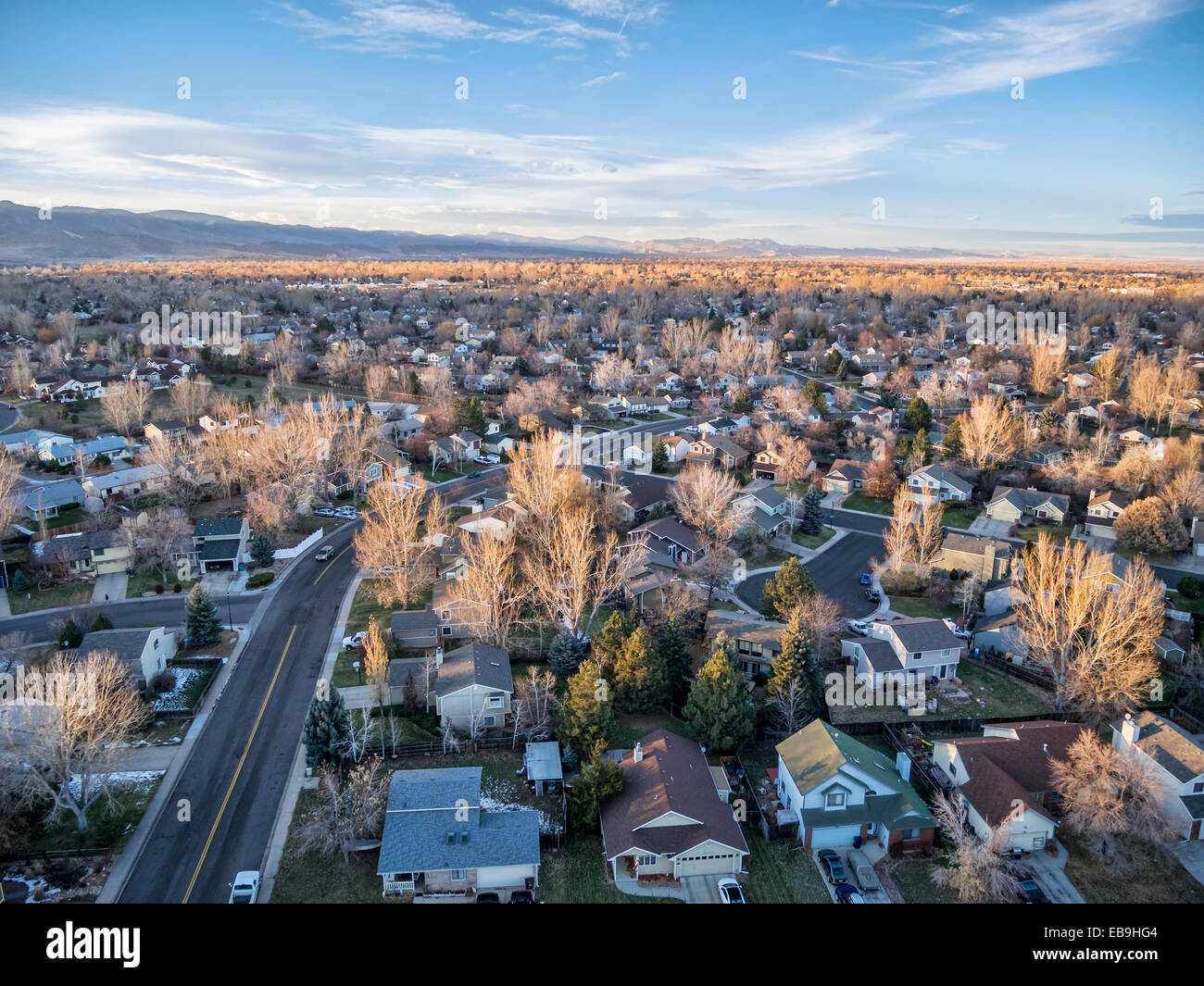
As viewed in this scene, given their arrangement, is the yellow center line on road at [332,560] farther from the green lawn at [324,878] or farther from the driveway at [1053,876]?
the driveway at [1053,876]

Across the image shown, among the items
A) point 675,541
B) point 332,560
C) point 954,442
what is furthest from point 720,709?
point 954,442

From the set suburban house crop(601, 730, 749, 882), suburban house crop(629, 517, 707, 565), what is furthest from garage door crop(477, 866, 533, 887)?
suburban house crop(629, 517, 707, 565)

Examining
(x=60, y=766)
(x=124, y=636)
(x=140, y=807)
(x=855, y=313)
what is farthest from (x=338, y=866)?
(x=855, y=313)

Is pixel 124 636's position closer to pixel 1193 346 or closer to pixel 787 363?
pixel 787 363

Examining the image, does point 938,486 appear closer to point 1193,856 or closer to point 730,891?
point 1193,856

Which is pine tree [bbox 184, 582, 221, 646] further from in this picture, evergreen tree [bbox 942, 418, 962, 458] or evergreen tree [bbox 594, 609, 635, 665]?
evergreen tree [bbox 942, 418, 962, 458]

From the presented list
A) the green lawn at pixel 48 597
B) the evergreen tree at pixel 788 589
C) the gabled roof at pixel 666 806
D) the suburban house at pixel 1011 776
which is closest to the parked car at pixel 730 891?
the gabled roof at pixel 666 806
